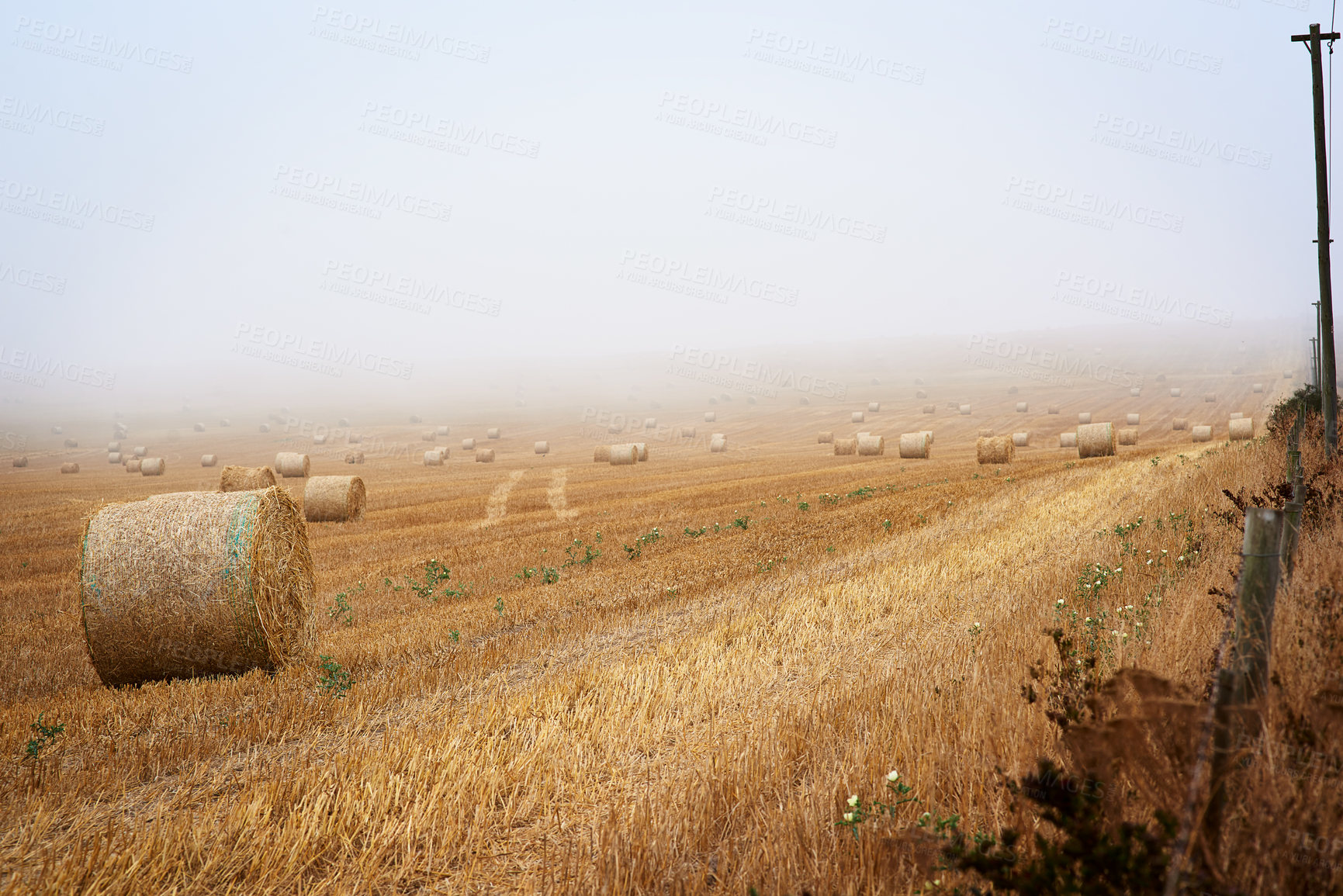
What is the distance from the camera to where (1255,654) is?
3035mm

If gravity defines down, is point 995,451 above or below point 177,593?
below

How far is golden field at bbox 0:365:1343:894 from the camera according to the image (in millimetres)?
4004

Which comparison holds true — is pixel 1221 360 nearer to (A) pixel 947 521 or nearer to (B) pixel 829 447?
(B) pixel 829 447

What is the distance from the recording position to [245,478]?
25.3 meters

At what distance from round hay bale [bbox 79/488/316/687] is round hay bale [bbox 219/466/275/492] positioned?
58.9ft

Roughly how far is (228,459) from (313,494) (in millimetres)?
41439

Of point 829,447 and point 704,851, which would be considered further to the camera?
point 829,447

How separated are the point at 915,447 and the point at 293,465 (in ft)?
97.6

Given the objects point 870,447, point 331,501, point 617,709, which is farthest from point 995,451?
point 617,709

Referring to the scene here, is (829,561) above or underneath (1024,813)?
underneath

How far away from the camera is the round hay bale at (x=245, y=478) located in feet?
82.0

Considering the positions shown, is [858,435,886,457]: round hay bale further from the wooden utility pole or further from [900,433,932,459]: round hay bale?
the wooden utility pole

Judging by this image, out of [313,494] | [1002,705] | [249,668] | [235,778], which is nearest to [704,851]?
[1002,705]

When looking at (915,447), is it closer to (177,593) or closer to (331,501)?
(331,501)
